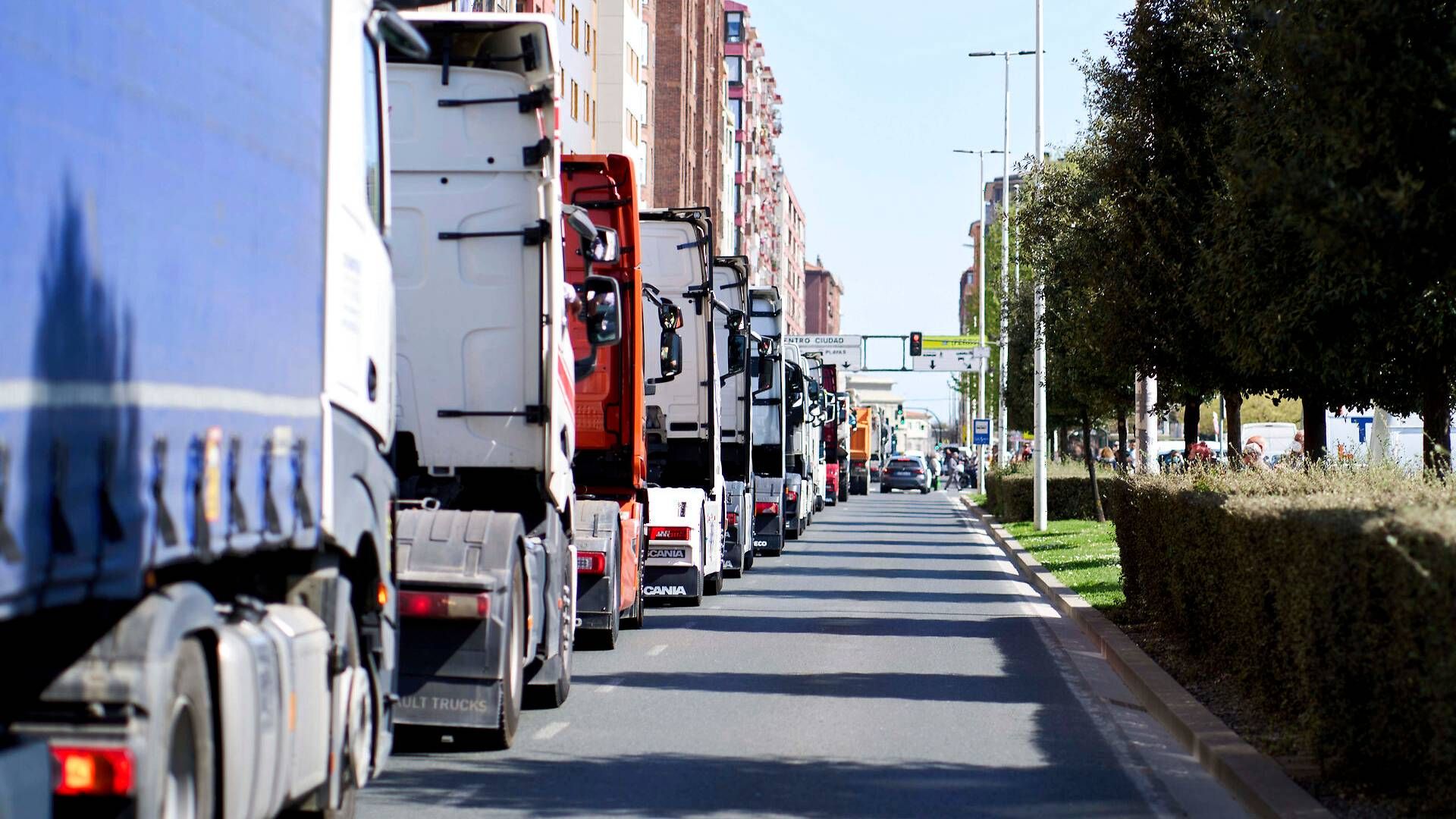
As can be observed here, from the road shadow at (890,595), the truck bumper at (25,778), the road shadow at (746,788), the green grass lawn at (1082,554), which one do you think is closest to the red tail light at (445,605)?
the road shadow at (746,788)

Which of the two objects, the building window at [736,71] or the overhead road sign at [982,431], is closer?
the overhead road sign at [982,431]

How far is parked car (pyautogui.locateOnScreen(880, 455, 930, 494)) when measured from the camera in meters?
85.2

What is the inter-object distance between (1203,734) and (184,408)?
21.5 ft

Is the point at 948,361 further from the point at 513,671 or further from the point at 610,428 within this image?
the point at 513,671

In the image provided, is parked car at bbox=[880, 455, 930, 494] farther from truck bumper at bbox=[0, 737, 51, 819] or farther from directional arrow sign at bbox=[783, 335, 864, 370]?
truck bumper at bbox=[0, 737, 51, 819]

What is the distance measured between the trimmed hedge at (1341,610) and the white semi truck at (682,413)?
700 cm

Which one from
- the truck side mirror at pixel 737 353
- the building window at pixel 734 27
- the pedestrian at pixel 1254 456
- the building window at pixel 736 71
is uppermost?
the building window at pixel 734 27

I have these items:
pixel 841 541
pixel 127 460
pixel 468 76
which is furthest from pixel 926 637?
pixel 841 541

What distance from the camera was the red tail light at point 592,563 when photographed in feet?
46.9

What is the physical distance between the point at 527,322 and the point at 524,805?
3316 millimetres

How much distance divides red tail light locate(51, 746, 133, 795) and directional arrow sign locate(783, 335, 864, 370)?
275 feet

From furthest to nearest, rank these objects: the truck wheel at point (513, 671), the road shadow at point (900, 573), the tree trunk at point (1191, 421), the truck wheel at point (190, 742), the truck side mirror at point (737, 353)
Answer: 1. the tree trunk at point (1191, 421)
2. the road shadow at point (900, 573)
3. the truck side mirror at point (737, 353)
4. the truck wheel at point (513, 671)
5. the truck wheel at point (190, 742)

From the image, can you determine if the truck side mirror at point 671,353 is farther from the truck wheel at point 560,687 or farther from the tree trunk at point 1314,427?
the tree trunk at point 1314,427

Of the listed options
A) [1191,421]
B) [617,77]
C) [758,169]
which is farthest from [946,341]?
[1191,421]
